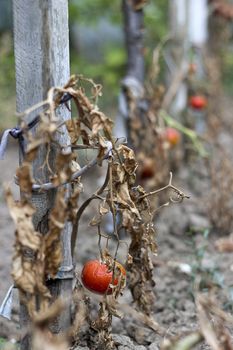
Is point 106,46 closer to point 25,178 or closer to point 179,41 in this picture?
point 179,41

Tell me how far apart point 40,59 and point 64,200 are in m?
0.34

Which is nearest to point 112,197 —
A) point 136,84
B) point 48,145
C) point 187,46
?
point 48,145

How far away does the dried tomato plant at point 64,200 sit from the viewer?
1381mm

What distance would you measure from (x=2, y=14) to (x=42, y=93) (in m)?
4.79

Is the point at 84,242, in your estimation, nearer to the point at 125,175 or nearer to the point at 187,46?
the point at 125,175

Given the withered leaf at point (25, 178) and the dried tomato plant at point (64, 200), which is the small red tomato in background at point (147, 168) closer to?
the dried tomato plant at point (64, 200)

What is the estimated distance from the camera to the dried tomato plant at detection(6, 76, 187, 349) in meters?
1.38

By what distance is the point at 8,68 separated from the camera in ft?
17.5

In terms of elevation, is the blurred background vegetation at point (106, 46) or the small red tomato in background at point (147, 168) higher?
the blurred background vegetation at point (106, 46)

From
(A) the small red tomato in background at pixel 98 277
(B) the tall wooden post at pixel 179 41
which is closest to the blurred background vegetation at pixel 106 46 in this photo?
(B) the tall wooden post at pixel 179 41

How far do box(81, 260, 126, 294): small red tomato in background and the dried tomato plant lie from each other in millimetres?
19

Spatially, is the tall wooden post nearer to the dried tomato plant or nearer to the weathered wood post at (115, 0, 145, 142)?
the weathered wood post at (115, 0, 145, 142)

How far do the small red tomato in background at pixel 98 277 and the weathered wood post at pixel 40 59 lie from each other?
0.17 meters

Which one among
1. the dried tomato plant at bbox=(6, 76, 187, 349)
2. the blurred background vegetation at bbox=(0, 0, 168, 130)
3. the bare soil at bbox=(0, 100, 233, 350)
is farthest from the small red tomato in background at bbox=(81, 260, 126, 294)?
the blurred background vegetation at bbox=(0, 0, 168, 130)
